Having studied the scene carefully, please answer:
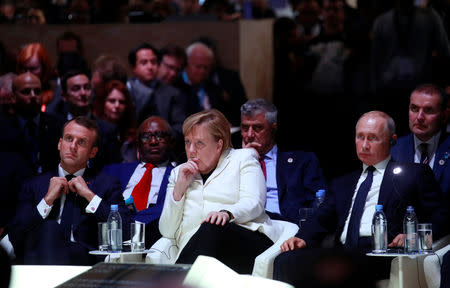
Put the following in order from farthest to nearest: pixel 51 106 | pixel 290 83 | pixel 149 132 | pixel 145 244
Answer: pixel 290 83 → pixel 51 106 → pixel 149 132 → pixel 145 244

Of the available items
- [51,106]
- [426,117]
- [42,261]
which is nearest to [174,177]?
[42,261]

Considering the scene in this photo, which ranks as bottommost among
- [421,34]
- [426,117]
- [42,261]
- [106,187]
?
[42,261]

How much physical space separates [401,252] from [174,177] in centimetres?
142

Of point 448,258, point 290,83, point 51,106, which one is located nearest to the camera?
point 448,258

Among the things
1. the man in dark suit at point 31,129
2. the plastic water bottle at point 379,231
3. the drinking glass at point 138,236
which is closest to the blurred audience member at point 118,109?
the man in dark suit at point 31,129

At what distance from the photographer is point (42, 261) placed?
4953 mm

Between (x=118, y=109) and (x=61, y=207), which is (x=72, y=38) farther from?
(x=61, y=207)

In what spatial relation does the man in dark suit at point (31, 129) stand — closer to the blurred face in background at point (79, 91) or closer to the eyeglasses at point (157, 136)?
the blurred face in background at point (79, 91)

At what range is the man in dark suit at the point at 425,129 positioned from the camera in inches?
219

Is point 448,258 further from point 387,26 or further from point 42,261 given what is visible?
point 387,26

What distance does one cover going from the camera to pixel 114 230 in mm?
4891

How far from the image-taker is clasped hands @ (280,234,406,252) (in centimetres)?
471

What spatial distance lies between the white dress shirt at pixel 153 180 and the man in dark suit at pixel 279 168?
2.02 ft

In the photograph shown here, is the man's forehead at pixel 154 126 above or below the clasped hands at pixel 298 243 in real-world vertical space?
above
